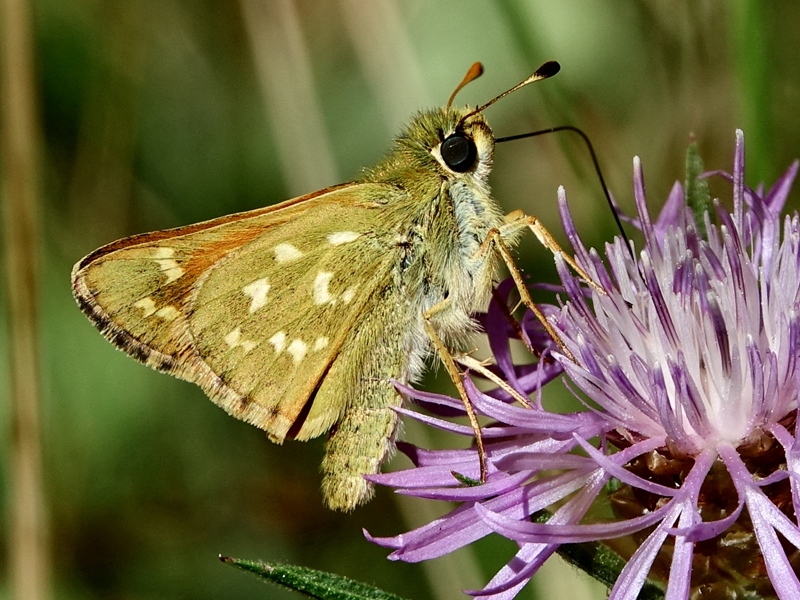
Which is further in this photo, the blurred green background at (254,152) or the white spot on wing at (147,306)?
the blurred green background at (254,152)

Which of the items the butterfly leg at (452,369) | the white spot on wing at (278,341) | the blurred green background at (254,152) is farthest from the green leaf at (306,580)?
the blurred green background at (254,152)

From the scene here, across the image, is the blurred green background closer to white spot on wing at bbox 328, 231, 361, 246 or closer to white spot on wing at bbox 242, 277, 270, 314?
white spot on wing at bbox 328, 231, 361, 246

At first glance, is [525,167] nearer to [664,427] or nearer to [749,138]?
[749,138]

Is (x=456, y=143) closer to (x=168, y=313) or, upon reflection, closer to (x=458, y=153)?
(x=458, y=153)

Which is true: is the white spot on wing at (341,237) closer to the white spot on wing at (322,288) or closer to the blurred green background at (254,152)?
the white spot on wing at (322,288)

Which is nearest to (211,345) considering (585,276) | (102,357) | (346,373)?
(346,373)

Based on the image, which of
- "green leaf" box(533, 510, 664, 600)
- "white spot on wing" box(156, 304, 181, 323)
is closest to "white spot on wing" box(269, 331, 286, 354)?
"white spot on wing" box(156, 304, 181, 323)
